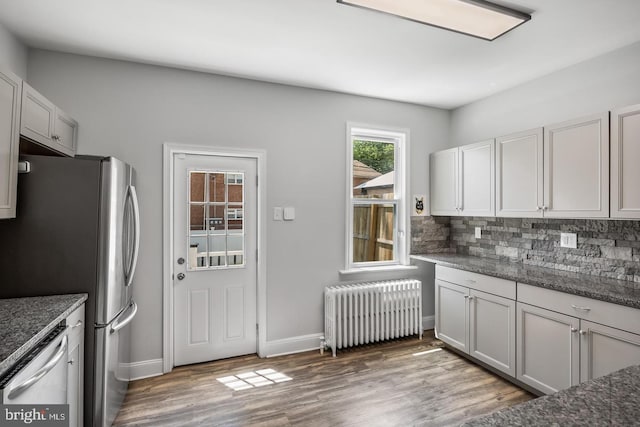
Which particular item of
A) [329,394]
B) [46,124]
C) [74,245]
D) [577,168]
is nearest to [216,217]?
[74,245]

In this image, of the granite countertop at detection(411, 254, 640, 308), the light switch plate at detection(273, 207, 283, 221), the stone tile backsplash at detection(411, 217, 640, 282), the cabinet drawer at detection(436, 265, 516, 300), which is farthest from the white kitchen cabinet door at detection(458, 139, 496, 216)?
the light switch plate at detection(273, 207, 283, 221)

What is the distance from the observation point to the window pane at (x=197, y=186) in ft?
9.89

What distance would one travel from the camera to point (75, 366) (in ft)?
5.82

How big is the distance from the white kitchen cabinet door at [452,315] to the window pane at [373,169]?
3.96 feet

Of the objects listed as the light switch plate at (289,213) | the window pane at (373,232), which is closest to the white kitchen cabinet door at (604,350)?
the window pane at (373,232)

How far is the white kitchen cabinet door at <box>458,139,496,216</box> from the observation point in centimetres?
321

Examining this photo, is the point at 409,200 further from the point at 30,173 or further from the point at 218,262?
the point at 30,173

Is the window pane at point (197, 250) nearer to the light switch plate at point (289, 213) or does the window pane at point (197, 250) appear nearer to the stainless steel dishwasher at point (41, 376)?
the light switch plate at point (289, 213)

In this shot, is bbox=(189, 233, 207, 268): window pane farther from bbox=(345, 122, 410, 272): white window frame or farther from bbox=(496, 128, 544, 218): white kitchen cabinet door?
bbox=(496, 128, 544, 218): white kitchen cabinet door

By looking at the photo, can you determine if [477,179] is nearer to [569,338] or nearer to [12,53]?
[569,338]

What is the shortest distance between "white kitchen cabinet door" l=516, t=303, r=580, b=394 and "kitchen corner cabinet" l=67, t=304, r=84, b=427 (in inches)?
119

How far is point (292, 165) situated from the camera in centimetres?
331

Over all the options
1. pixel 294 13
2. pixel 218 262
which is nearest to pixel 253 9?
pixel 294 13

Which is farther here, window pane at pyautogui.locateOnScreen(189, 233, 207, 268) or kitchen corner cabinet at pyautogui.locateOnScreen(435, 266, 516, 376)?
window pane at pyautogui.locateOnScreen(189, 233, 207, 268)
